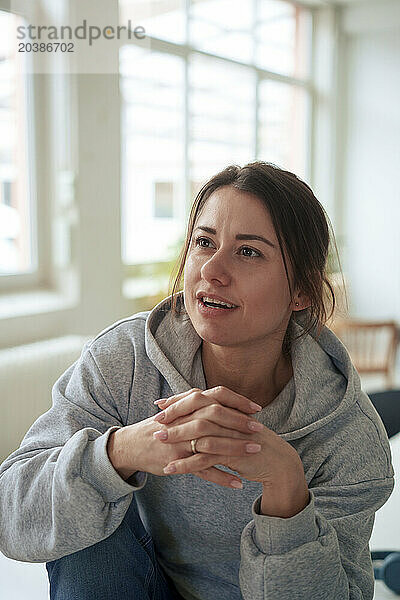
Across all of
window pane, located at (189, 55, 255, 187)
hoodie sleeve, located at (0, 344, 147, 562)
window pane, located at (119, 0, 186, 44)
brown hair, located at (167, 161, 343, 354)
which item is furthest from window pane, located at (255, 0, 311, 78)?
hoodie sleeve, located at (0, 344, 147, 562)

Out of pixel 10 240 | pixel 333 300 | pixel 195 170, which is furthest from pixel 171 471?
pixel 195 170

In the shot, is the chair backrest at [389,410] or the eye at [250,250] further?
the chair backrest at [389,410]

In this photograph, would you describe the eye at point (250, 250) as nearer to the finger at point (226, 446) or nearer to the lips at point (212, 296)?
the lips at point (212, 296)

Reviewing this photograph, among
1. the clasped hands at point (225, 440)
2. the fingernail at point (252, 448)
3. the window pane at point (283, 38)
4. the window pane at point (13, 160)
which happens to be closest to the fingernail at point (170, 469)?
the clasped hands at point (225, 440)

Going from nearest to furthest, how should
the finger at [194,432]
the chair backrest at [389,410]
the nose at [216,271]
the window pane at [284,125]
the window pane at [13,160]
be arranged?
1. the finger at [194,432]
2. the nose at [216,271]
3. the chair backrest at [389,410]
4. the window pane at [13,160]
5. the window pane at [284,125]

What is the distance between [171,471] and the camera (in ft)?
2.97

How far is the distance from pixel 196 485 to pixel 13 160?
1962 mm

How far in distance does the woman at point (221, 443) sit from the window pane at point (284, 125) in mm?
3389

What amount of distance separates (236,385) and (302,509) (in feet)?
0.92

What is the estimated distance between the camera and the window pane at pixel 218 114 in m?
3.76

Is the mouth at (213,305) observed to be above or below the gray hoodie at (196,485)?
above

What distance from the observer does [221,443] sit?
0.90 metres

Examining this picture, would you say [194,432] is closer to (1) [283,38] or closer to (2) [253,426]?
(2) [253,426]

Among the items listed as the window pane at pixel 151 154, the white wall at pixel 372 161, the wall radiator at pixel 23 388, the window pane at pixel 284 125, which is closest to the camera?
the wall radiator at pixel 23 388
